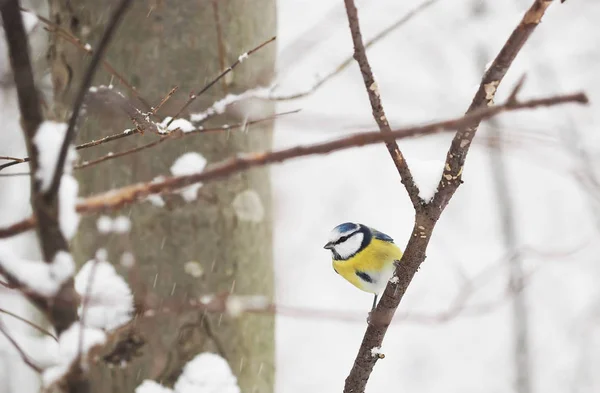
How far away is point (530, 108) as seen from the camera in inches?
15.8

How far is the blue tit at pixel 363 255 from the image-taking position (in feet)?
5.30

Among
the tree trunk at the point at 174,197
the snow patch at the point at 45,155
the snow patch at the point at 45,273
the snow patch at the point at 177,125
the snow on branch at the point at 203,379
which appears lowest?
the snow patch at the point at 45,273

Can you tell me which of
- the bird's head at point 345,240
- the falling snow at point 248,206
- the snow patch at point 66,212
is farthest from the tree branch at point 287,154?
the bird's head at point 345,240

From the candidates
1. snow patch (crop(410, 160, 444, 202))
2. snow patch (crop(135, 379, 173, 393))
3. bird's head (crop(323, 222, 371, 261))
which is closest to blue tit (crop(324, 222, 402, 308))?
bird's head (crop(323, 222, 371, 261))

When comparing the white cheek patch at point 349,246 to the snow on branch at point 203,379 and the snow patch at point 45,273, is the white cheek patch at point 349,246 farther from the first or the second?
the snow patch at point 45,273

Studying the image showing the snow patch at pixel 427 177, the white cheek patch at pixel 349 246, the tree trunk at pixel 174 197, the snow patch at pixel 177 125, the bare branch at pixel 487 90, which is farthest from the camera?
the white cheek patch at pixel 349 246

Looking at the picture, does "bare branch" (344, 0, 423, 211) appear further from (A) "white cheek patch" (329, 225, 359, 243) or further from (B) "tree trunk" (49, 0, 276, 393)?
(A) "white cheek patch" (329, 225, 359, 243)

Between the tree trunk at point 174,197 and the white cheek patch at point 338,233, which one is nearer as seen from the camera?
the tree trunk at point 174,197

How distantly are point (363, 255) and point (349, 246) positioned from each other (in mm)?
90

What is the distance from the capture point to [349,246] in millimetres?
1778

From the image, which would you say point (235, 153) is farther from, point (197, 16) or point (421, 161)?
point (421, 161)

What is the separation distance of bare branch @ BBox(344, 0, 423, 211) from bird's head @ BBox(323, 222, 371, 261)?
1.04 m

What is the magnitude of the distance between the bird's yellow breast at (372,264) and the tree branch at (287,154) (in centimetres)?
122

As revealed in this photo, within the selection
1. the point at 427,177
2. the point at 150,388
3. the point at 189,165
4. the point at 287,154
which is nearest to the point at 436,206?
the point at 427,177
